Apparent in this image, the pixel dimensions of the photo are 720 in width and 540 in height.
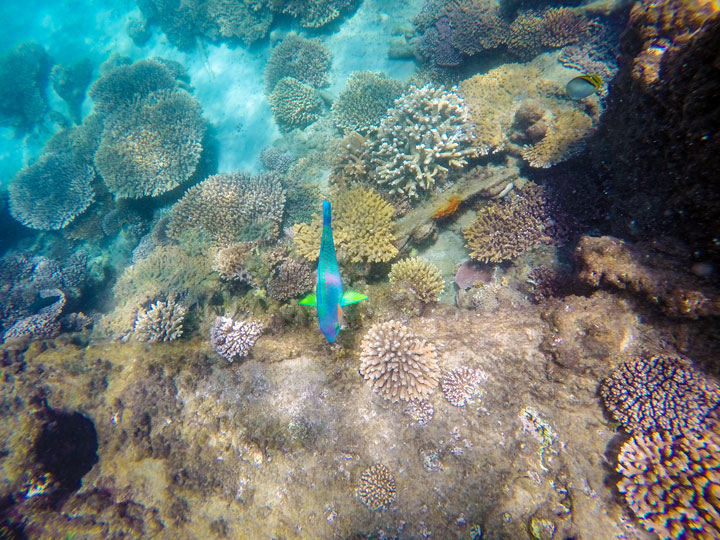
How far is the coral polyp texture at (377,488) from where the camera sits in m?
3.28

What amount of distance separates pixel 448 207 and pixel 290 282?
2856 mm

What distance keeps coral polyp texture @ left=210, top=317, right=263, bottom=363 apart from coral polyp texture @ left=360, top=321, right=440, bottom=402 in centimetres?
147

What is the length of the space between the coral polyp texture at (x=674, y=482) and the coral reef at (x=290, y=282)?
3988 millimetres

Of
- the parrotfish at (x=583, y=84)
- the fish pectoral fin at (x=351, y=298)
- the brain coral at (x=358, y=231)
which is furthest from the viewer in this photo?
the brain coral at (x=358, y=231)

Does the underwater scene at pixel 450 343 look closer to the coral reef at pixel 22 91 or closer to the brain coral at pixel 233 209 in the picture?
the brain coral at pixel 233 209

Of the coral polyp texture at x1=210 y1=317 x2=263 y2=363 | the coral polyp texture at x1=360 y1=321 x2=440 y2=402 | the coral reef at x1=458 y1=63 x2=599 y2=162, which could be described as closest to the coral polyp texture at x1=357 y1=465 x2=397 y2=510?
the coral polyp texture at x1=360 y1=321 x2=440 y2=402

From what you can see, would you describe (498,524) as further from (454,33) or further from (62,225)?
(62,225)

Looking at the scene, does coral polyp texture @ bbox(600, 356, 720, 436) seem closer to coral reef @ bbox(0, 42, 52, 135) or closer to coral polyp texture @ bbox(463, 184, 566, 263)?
coral polyp texture @ bbox(463, 184, 566, 263)

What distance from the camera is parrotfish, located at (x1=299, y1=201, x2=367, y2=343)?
7.20 ft

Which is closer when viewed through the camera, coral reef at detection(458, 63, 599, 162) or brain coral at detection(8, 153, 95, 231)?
coral reef at detection(458, 63, 599, 162)

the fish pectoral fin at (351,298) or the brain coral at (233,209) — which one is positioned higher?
the fish pectoral fin at (351,298)

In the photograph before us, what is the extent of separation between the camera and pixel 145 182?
8.83 meters

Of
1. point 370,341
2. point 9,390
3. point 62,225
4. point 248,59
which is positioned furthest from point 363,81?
point 62,225

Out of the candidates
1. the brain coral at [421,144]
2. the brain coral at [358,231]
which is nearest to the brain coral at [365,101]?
the brain coral at [421,144]
